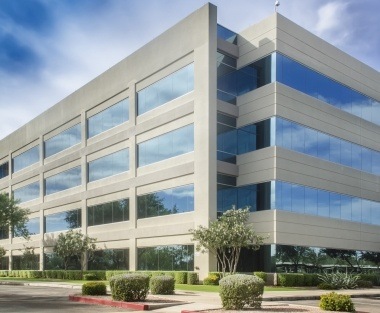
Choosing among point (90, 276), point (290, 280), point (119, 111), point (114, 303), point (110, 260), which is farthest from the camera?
point (119, 111)

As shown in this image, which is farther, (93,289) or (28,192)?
(28,192)

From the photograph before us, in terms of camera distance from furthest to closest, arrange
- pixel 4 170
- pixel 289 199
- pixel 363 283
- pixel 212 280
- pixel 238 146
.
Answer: pixel 4 170, pixel 238 146, pixel 363 283, pixel 289 199, pixel 212 280

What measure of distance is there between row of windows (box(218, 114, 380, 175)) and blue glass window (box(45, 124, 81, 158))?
2161 centimetres

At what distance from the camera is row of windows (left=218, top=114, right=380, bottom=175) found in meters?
39.0

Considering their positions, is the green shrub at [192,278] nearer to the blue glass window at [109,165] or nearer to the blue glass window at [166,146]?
the blue glass window at [166,146]

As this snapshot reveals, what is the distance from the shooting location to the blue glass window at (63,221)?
56566mm

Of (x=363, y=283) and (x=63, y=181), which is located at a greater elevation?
(x=63, y=181)

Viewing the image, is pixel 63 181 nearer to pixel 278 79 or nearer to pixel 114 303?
pixel 278 79

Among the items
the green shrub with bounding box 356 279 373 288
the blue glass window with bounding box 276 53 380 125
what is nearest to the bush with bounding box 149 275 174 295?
the green shrub with bounding box 356 279 373 288

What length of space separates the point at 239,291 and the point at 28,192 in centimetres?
5676

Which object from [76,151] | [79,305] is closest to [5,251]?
[76,151]

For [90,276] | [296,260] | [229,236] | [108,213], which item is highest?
[108,213]

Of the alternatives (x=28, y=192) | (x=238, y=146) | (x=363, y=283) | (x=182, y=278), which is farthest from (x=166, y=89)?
(x=28, y=192)

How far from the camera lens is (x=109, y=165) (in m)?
51.2
